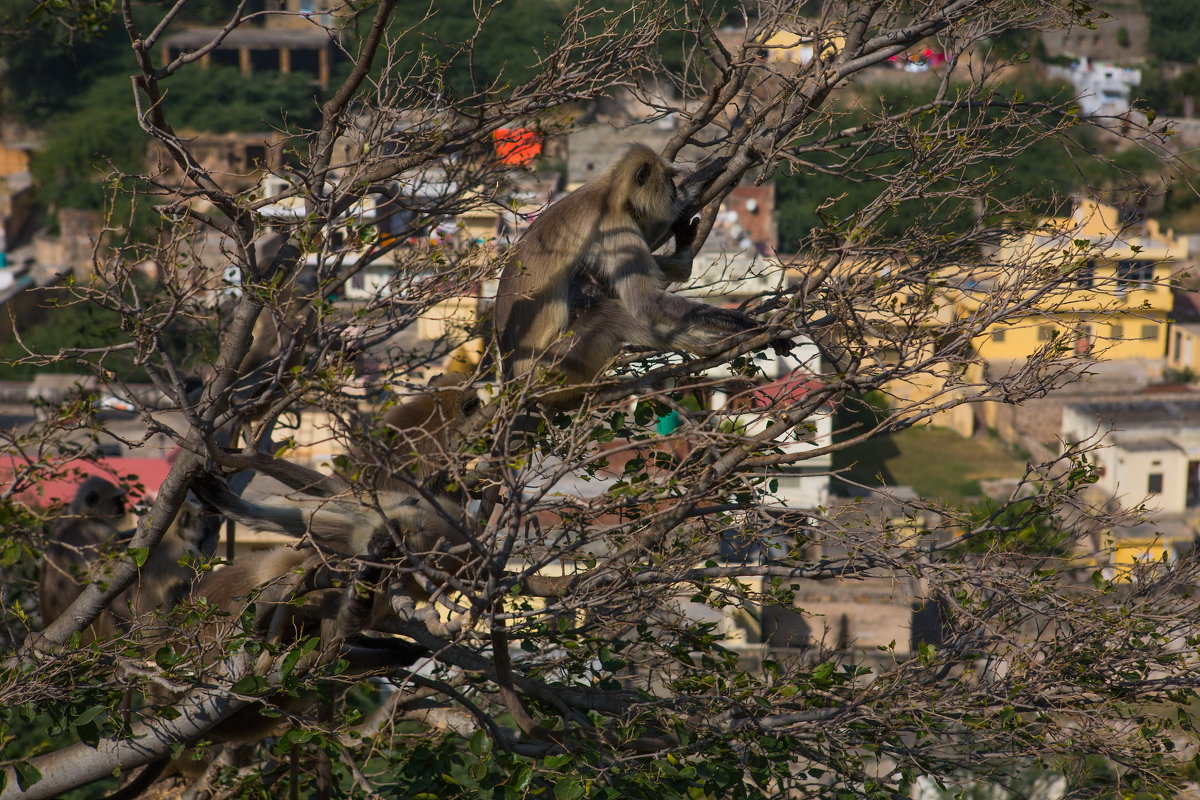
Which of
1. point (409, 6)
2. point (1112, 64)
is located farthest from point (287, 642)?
point (1112, 64)

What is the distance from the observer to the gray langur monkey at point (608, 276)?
5668 mm

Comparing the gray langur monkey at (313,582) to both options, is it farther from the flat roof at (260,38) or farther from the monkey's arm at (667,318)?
the flat roof at (260,38)

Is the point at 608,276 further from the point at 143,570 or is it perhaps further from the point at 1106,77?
the point at 1106,77

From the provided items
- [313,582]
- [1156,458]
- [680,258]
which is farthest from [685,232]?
[1156,458]

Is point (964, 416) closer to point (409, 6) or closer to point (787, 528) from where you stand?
point (409, 6)

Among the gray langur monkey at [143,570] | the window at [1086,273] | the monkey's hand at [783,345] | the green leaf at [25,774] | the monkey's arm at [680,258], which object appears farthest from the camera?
the gray langur monkey at [143,570]

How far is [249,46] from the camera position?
54469 mm

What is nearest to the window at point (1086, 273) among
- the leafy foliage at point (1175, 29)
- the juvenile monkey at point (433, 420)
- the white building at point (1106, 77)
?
the juvenile monkey at point (433, 420)

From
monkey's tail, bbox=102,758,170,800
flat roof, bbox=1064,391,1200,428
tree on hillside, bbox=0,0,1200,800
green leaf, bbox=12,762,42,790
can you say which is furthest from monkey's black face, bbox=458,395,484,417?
flat roof, bbox=1064,391,1200,428

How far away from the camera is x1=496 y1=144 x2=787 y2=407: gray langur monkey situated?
5.67 m

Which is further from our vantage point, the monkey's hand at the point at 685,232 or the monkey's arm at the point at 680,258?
Result: the monkey's arm at the point at 680,258

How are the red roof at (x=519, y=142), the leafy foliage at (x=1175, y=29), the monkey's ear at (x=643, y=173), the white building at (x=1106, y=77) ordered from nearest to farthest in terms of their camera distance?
the monkey's ear at (x=643, y=173), the red roof at (x=519, y=142), the white building at (x=1106, y=77), the leafy foliage at (x=1175, y=29)

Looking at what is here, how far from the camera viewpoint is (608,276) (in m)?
5.97

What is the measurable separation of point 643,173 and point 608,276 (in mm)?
507
